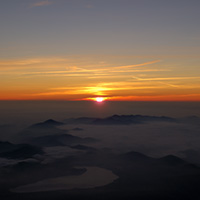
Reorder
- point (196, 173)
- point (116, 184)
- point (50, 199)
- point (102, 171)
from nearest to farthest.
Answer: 1. point (50, 199)
2. point (116, 184)
3. point (196, 173)
4. point (102, 171)

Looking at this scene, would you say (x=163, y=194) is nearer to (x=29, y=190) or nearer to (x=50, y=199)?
(x=50, y=199)

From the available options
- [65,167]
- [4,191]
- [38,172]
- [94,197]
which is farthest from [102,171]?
[4,191]

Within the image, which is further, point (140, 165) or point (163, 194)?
point (140, 165)

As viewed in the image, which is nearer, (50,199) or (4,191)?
(50,199)

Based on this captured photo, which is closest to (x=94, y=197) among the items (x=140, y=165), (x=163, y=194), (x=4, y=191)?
(x=163, y=194)

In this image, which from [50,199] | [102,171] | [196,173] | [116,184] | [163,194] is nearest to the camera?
[50,199]

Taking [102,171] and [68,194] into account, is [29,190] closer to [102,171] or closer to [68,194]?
[68,194]
